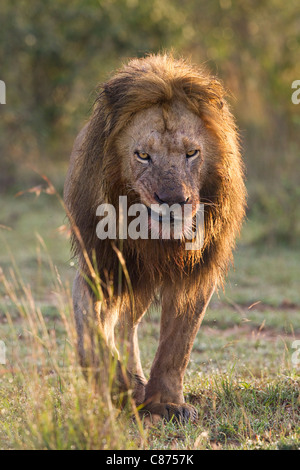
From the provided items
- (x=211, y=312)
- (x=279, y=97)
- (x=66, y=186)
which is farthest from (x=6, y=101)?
(x=66, y=186)

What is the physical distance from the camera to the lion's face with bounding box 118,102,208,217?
11.4ft

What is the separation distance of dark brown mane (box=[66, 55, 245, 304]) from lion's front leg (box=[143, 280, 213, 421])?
0.18 metres

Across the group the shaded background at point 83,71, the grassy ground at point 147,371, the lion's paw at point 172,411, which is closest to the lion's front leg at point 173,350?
the lion's paw at point 172,411

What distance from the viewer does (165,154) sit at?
3596 mm

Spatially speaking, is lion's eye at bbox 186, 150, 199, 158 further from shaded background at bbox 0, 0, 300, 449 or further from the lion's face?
shaded background at bbox 0, 0, 300, 449

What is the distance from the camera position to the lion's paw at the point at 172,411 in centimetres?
387

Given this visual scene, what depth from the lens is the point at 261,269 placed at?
31.1 ft

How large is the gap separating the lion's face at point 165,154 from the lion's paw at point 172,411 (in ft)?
3.62

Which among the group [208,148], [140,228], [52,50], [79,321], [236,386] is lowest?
[236,386]

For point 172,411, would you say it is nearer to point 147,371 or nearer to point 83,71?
point 147,371

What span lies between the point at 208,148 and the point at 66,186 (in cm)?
101

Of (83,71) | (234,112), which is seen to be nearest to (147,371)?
(234,112)

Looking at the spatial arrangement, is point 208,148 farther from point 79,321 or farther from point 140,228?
point 79,321

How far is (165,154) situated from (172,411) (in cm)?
133
